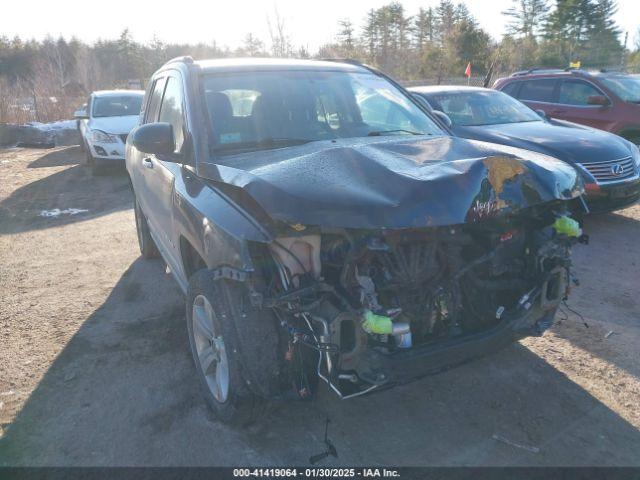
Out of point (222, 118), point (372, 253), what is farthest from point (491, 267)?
point (222, 118)

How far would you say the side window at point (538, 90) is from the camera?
9.36 meters

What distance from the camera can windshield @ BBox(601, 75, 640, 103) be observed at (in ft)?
28.3

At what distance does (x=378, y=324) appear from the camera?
7.25 feet

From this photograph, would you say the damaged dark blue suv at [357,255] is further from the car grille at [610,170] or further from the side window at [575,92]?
the side window at [575,92]

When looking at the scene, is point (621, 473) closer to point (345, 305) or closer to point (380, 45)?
point (345, 305)

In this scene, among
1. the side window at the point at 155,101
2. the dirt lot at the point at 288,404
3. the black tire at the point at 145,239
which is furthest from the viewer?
the black tire at the point at 145,239

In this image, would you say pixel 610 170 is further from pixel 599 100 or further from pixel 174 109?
pixel 174 109

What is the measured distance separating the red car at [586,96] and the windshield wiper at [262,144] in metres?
7.16

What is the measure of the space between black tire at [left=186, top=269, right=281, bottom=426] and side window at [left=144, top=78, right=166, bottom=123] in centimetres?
232

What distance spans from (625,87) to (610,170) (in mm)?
3869

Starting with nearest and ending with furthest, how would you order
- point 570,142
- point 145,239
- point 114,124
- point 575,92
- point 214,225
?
point 214,225 < point 145,239 < point 570,142 < point 575,92 < point 114,124

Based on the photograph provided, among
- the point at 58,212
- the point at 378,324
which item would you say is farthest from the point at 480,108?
the point at 58,212

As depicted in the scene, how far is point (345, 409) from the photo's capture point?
3045 millimetres

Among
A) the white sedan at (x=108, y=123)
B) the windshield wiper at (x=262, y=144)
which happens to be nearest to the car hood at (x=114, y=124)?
the white sedan at (x=108, y=123)
